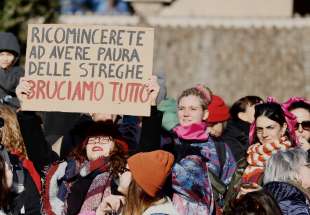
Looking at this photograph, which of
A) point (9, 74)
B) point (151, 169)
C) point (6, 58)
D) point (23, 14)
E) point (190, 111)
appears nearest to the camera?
point (151, 169)

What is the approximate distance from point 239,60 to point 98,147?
22.5 meters

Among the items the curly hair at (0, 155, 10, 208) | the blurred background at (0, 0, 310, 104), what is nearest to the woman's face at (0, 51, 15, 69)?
the curly hair at (0, 155, 10, 208)

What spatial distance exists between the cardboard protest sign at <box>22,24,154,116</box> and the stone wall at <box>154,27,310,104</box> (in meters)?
21.3

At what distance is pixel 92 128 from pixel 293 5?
27785 mm

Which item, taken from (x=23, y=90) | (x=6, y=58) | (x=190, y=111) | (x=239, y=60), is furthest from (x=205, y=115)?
(x=239, y=60)

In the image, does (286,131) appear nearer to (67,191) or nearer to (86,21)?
(67,191)

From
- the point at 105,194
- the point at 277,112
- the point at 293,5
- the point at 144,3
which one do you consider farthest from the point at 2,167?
the point at 293,5

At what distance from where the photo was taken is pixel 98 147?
977 cm

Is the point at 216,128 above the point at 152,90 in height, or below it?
below

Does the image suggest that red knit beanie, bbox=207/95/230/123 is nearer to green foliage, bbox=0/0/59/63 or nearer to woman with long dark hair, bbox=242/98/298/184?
woman with long dark hair, bbox=242/98/298/184

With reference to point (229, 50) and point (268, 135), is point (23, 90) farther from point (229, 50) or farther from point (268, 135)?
point (229, 50)

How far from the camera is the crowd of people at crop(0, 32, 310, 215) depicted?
8.64 metres

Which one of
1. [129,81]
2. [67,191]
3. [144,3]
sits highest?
[144,3]

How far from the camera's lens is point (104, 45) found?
9906 mm
